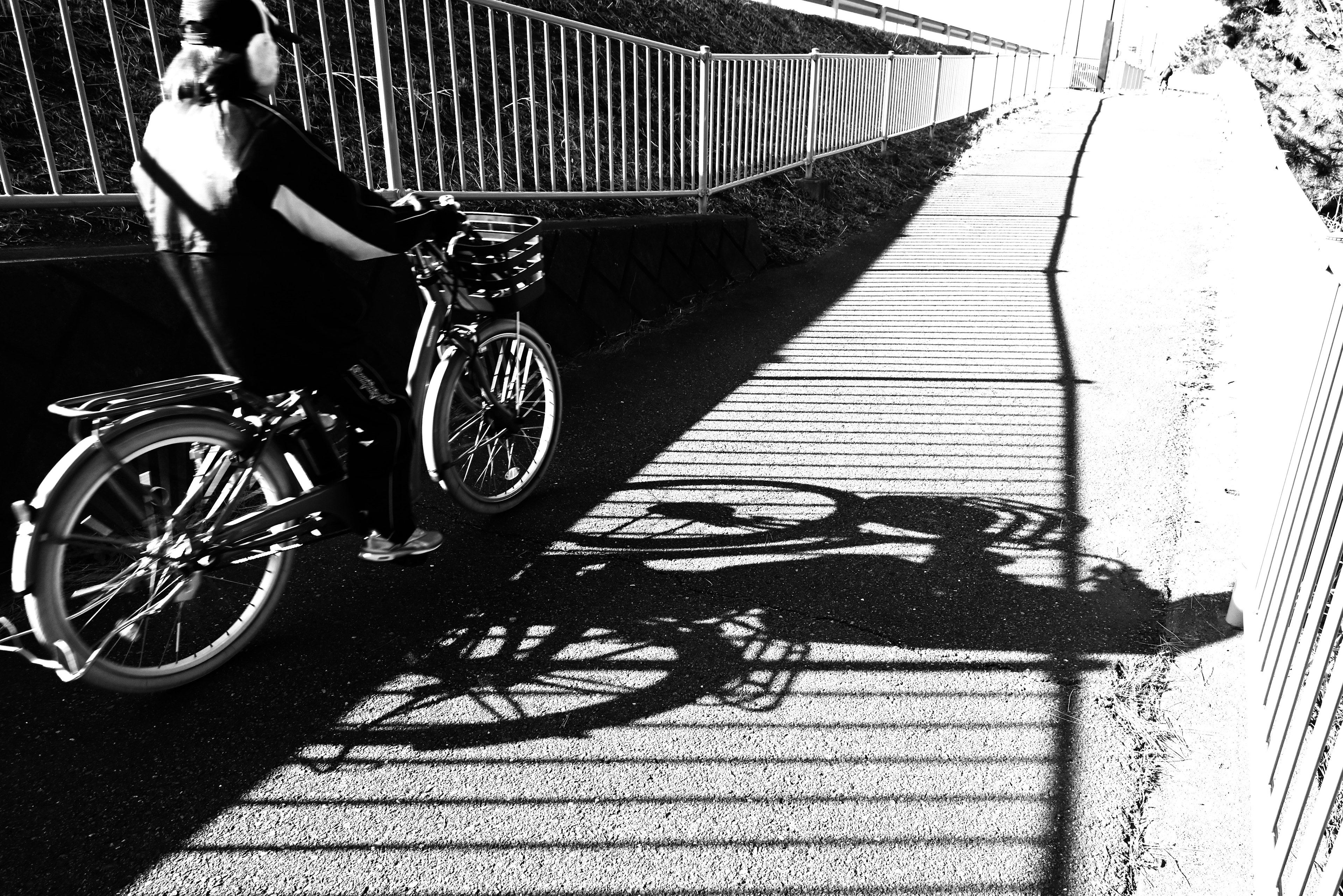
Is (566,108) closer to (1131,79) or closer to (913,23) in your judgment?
(913,23)

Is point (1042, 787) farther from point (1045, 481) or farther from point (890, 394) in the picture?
point (890, 394)

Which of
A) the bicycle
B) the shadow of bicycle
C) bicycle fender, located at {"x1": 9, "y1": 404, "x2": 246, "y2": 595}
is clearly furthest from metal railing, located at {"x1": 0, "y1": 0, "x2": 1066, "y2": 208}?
the shadow of bicycle

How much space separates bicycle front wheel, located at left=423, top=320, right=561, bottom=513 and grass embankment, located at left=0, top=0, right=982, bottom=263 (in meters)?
1.60

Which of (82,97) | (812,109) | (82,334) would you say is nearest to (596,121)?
(82,97)

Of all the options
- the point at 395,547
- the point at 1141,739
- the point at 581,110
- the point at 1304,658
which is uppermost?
the point at 581,110

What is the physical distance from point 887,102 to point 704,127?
7048mm

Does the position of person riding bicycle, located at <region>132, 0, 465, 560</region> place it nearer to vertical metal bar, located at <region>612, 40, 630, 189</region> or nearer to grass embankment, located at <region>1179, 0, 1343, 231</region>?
vertical metal bar, located at <region>612, 40, 630, 189</region>

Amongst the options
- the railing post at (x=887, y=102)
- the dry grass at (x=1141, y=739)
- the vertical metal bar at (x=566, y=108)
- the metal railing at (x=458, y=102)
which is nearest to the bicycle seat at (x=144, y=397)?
the metal railing at (x=458, y=102)

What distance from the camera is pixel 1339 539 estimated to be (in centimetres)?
233

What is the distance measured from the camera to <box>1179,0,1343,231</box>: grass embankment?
22047 millimetres

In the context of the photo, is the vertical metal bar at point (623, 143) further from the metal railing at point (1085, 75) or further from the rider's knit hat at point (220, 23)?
the metal railing at point (1085, 75)

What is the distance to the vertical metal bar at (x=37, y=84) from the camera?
3613 mm

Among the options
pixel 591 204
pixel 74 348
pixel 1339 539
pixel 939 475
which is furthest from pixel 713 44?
pixel 1339 539

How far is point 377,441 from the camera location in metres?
3.18
